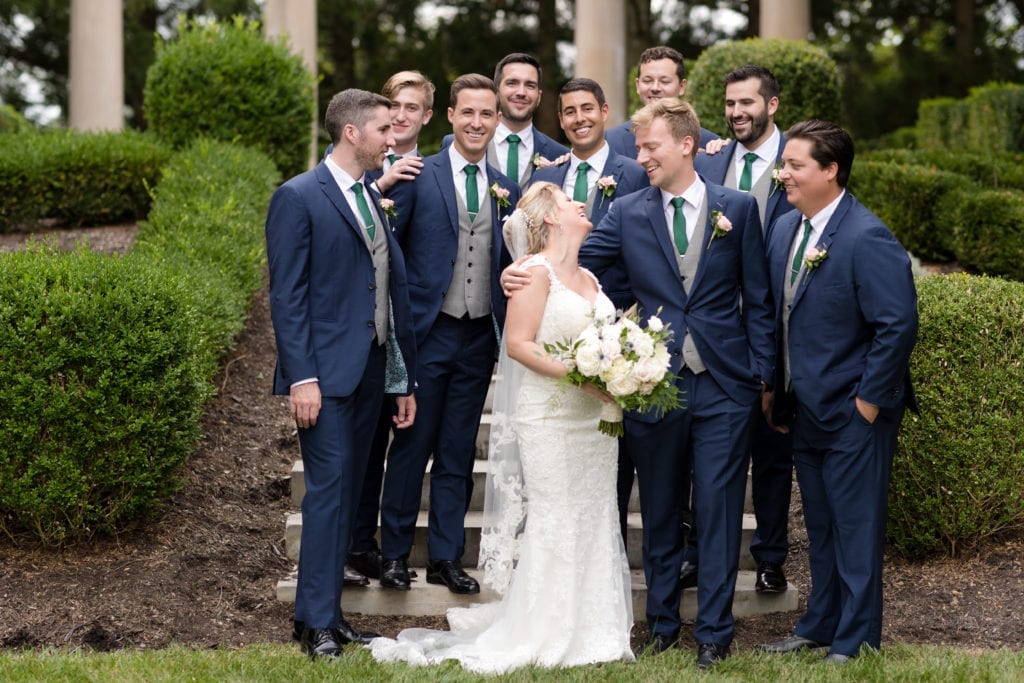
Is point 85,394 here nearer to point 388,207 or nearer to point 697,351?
point 388,207

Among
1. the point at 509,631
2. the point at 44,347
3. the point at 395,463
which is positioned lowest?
the point at 509,631

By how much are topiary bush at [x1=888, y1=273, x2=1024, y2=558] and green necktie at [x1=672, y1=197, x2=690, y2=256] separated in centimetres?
160

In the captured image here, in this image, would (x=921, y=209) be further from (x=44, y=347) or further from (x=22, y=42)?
(x=22, y=42)

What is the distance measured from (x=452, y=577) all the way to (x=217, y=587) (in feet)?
4.03

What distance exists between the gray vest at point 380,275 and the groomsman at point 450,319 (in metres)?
0.33

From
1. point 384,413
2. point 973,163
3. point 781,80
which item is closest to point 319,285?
point 384,413

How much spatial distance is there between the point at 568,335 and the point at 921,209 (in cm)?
609

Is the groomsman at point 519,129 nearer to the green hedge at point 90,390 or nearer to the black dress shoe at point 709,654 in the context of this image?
the green hedge at point 90,390

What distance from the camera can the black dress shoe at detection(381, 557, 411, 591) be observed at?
6.23 meters

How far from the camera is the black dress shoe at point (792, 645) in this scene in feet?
18.7

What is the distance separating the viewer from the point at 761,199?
6.56m

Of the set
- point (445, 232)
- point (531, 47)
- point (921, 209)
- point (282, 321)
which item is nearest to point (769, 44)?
point (921, 209)

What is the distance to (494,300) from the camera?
6199 mm

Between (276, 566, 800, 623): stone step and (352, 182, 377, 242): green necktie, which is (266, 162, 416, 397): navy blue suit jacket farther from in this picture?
(276, 566, 800, 623): stone step
